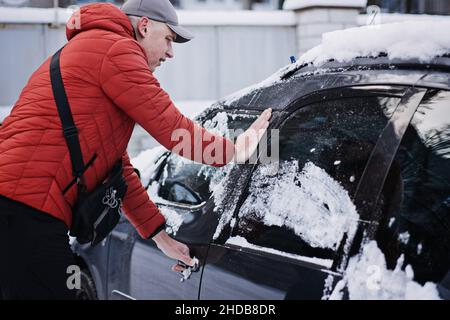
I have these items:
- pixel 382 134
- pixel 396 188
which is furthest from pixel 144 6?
pixel 396 188

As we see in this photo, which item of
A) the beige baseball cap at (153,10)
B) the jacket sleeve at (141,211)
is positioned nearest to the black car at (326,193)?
the jacket sleeve at (141,211)

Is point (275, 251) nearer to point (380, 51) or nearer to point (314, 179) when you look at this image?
point (314, 179)

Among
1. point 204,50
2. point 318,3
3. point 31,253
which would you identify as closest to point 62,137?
point 31,253

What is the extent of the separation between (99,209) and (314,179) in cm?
81

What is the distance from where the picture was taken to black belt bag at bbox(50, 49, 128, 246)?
1.83 m

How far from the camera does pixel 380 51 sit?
1.89m

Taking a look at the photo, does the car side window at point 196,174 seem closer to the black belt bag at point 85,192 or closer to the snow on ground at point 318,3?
the black belt bag at point 85,192

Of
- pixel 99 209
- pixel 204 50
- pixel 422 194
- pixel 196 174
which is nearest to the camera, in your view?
pixel 422 194

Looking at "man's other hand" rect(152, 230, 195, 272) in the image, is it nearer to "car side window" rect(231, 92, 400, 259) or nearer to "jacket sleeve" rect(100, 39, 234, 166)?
"car side window" rect(231, 92, 400, 259)

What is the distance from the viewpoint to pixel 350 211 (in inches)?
65.1

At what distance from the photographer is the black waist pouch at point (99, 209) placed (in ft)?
6.33

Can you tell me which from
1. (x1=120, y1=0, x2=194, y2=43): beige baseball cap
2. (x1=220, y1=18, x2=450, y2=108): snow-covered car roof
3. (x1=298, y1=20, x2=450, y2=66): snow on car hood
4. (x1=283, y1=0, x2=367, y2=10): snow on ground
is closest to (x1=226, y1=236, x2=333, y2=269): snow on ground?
(x1=220, y1=18, x2=450, y2=108): snow-covered car roof

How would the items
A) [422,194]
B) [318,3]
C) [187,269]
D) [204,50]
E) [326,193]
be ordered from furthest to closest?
[204,50] < [318,3] < [187,269] < [326,193] < [422,194]

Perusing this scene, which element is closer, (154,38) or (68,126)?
(68,126)
